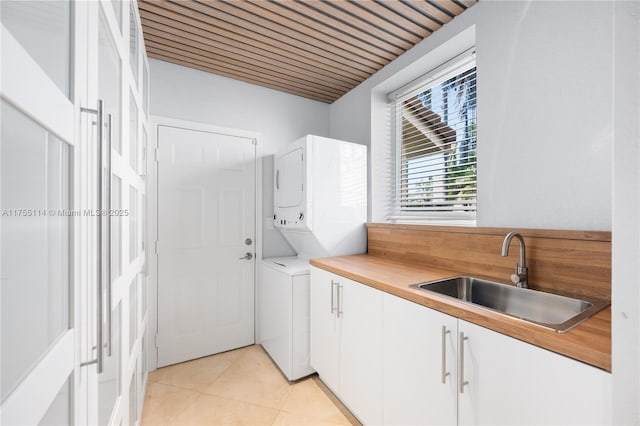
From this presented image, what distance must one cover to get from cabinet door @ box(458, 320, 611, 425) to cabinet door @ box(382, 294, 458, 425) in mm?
65

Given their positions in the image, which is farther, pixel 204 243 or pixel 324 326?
pixel 204 243

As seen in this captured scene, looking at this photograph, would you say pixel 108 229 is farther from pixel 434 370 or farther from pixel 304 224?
pixel 304 224

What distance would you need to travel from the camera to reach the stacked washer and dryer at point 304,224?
2213 mm

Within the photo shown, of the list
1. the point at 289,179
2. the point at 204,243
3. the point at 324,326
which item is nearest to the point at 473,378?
the point at 324,326

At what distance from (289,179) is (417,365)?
1731mm

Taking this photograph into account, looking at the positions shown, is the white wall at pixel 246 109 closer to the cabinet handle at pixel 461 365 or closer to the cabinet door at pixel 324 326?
the cabinet door at pixel 324 326

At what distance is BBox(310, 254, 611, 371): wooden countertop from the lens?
0.80 m

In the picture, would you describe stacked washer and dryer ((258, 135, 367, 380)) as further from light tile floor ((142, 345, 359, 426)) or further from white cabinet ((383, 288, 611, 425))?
white cabinet ((383, 288, 611, 425))

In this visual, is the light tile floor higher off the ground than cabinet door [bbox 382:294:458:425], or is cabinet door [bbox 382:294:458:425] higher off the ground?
cabinet door [bbox 382:294:458:425]

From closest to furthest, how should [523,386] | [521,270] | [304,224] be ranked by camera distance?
[523,386]
[521,270]
[304,224]

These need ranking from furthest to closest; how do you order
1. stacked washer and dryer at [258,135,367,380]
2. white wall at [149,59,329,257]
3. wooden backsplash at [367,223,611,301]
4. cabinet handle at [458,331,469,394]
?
white wall at [149,59,329,257] → stacked washer and dryer at [258,135,367,380] → wooden backsplash at [367,223,611,301] → cabinet handle at [458,331,469,394]

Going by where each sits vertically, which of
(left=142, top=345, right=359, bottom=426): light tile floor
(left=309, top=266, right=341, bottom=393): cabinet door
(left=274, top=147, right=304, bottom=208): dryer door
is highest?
(left=274, top=147, right=304, bottom=208): dryer door

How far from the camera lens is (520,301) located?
142 cm

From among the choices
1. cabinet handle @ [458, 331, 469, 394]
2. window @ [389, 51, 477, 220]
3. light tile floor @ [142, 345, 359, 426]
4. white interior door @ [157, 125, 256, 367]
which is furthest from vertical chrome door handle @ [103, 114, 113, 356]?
window @ [389, 51, 477, 220]
